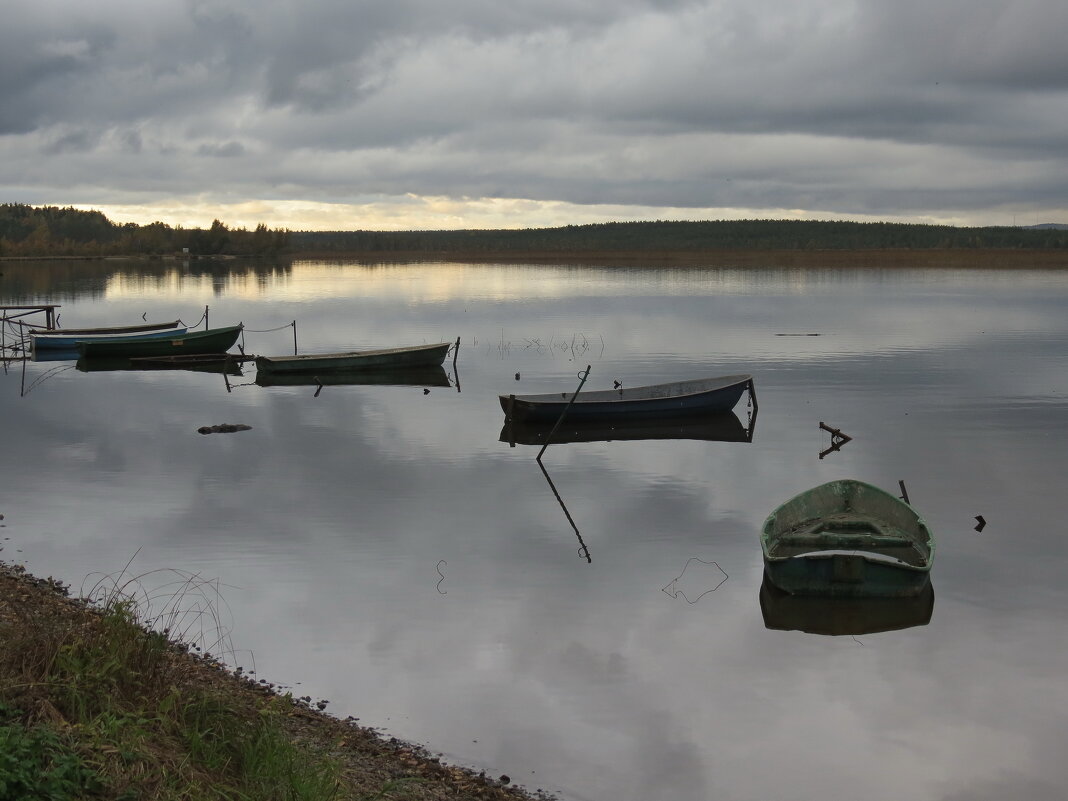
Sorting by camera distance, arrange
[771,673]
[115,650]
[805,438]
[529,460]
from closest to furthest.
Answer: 1. [115,650]
2. [771,673]
3. [529,460]
4. [805,438]

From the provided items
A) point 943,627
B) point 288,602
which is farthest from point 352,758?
point 943,627

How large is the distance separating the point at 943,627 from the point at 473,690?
6.28 m

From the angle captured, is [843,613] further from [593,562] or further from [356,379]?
[356,379]

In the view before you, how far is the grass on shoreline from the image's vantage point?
6.38 metres

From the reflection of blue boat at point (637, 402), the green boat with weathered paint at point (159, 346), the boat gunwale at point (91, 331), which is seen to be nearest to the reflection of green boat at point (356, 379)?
the green boat with weathered paint at point (159, 346)

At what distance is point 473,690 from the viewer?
11.0m

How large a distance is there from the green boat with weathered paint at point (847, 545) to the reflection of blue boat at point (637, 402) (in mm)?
9909

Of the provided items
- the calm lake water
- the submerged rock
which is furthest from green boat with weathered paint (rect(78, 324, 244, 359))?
the submerged rock

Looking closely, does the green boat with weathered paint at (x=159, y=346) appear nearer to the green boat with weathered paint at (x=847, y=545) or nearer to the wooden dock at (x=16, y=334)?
the wooden dock at (x=16, y=334)

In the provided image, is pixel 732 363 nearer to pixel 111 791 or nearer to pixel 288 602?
pixel 288 602

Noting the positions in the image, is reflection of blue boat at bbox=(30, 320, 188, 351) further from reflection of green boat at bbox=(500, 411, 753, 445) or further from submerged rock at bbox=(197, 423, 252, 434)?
reflection of green boat at bbox=(500, 411, 753, 445)

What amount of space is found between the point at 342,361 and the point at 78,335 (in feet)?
50.4

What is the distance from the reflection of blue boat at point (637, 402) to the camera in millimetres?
26391

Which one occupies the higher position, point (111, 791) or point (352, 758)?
point (111, 791)
